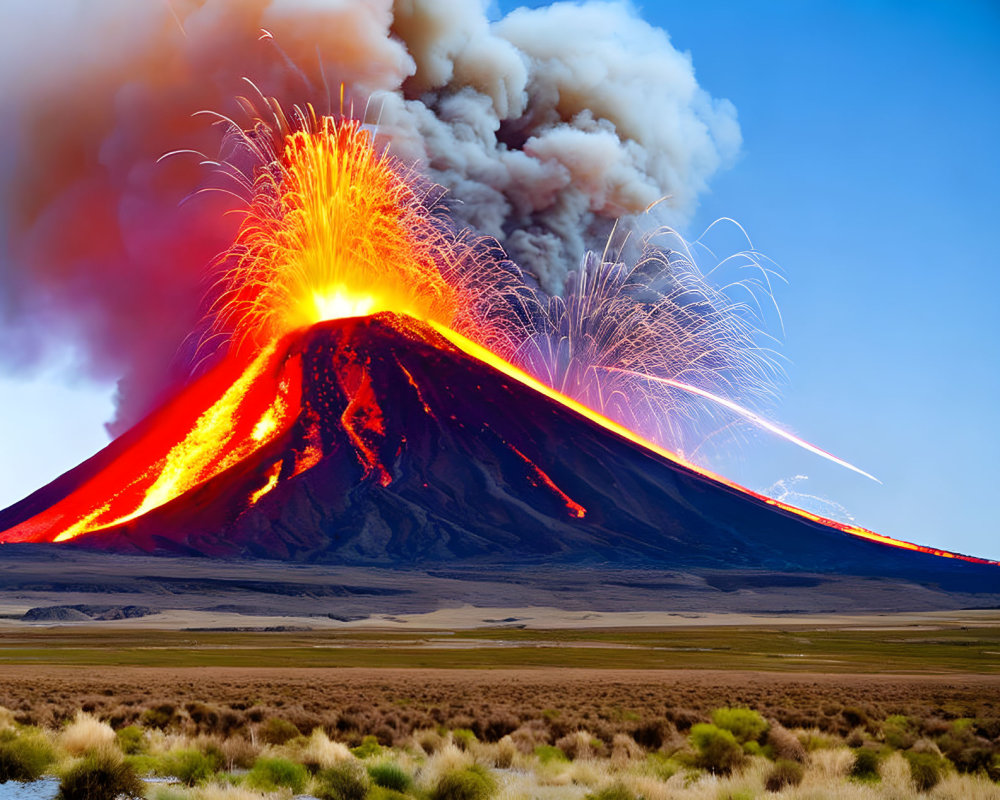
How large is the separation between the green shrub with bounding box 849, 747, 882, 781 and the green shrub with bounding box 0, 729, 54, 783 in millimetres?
11590

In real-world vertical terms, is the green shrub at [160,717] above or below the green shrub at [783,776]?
below

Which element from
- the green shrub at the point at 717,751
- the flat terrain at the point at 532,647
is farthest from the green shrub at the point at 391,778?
the flat terrain at the point at 532,647

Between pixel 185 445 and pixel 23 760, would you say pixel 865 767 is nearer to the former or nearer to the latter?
pixel 23 760

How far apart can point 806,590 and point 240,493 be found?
65.4m

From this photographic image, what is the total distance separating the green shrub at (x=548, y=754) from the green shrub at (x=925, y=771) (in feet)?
17.9

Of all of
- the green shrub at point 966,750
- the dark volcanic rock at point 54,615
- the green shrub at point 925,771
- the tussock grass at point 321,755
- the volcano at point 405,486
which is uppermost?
the volcano at point 405,486

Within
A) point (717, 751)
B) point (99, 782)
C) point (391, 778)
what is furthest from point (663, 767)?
point (99, 782)

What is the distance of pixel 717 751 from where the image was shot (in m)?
19.0

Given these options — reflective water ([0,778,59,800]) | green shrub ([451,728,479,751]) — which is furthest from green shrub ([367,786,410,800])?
green shrub ([451,728,479,751])

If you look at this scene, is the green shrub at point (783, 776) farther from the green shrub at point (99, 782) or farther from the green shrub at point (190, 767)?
the green shrub at point (99, 782)

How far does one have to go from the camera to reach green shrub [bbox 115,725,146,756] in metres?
20.0

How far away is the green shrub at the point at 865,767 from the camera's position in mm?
17516

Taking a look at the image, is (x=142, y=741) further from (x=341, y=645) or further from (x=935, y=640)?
(x=935, y=640)

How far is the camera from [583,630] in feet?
279
